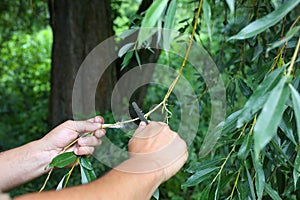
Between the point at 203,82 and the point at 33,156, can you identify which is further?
the point at 203,82

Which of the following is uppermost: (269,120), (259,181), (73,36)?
(269,120)

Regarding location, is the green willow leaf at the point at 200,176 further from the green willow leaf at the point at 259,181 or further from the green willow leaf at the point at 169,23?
the green willow leaf at the point at 169,23

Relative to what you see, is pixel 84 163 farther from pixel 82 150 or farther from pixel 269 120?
pixel 269 120

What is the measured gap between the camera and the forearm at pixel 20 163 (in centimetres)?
104

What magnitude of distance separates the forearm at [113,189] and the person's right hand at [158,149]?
0.02 meters

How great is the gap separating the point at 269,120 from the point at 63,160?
0.47 metres

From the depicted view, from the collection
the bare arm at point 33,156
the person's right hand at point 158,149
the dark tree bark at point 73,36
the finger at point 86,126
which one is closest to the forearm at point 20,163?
the bare arm at point 33,156

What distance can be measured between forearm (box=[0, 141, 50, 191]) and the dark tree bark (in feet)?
4.86

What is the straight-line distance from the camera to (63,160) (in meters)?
0.87

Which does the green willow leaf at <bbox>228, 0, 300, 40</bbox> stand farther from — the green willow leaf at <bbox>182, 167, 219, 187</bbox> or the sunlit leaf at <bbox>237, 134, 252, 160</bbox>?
the green willow leaf at <bbox>182, 167, 219, 187</bbox>

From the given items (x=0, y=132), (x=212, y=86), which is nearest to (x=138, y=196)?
(x=212, y=86)

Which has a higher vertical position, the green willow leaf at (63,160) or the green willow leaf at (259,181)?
the green willow leaf at (63,160)

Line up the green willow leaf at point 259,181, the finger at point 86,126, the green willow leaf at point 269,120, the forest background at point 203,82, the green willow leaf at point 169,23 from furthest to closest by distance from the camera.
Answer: the finger at point 86,126 < the green willow leaf at point 259,181 < the green willow leaf at point 169,23 < the forest background at point 203,82 < the green willow leaf at point 269,120

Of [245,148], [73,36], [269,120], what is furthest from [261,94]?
[73,36]
